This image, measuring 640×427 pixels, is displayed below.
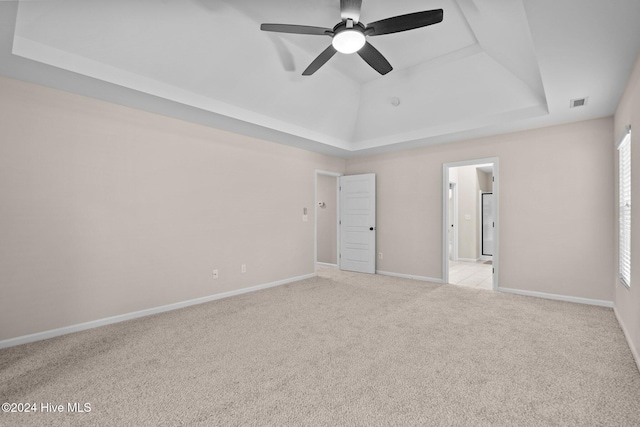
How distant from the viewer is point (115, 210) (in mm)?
3475

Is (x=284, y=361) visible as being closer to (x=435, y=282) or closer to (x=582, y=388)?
(x=582, y=388)

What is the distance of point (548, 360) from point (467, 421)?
1.29 metres

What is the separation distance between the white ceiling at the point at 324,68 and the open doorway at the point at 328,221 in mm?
2034

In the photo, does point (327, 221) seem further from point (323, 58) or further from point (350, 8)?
point (350, 8)

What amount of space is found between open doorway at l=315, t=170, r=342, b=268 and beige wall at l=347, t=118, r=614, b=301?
197 centimetres

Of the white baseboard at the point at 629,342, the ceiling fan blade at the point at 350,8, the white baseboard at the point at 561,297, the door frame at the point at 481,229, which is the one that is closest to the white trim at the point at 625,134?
the white baseboard at the point at 629,342

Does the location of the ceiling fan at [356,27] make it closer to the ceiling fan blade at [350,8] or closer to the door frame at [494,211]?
the ceiling fan blade at [350,8]

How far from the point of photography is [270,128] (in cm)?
448

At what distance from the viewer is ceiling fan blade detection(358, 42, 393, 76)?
284cm

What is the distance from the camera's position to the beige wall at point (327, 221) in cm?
697

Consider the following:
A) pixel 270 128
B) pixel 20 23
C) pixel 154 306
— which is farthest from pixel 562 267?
pixel 20 23

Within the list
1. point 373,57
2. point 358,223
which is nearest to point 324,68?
point 373,57

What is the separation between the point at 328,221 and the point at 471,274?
3.20 metres

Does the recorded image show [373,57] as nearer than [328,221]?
Yes
